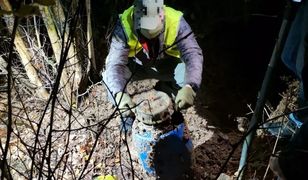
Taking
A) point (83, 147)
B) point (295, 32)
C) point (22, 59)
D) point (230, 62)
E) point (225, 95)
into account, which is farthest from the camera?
point (230, 62)

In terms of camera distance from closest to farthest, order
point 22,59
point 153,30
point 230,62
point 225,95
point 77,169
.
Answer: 1. point 153,30
2. point 77,169
3. point 22,59
4. point 225,95
5. point 230,62

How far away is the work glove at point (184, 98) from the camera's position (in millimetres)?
2947

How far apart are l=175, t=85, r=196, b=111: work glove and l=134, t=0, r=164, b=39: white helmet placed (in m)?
0.59

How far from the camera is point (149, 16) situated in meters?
Answer: 3.10

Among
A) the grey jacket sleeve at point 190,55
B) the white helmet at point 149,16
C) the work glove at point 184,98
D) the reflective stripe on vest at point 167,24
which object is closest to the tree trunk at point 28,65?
the reflective stripe on vest at point 167,24

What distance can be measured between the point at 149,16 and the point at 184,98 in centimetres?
77

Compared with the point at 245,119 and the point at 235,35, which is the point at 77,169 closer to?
the point at 245,119

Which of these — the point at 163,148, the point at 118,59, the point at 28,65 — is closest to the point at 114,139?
the point at 118,59

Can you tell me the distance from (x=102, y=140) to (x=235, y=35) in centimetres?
299

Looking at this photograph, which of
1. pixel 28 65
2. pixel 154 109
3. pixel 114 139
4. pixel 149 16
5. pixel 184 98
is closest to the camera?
pixel 154 109

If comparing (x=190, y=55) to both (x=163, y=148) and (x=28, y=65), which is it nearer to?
(x=163, y=148)

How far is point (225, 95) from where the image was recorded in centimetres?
493

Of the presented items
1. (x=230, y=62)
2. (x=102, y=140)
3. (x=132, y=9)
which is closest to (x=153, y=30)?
(x=132, y=9)

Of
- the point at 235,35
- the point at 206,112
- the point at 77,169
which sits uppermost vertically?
the point at 235,35
